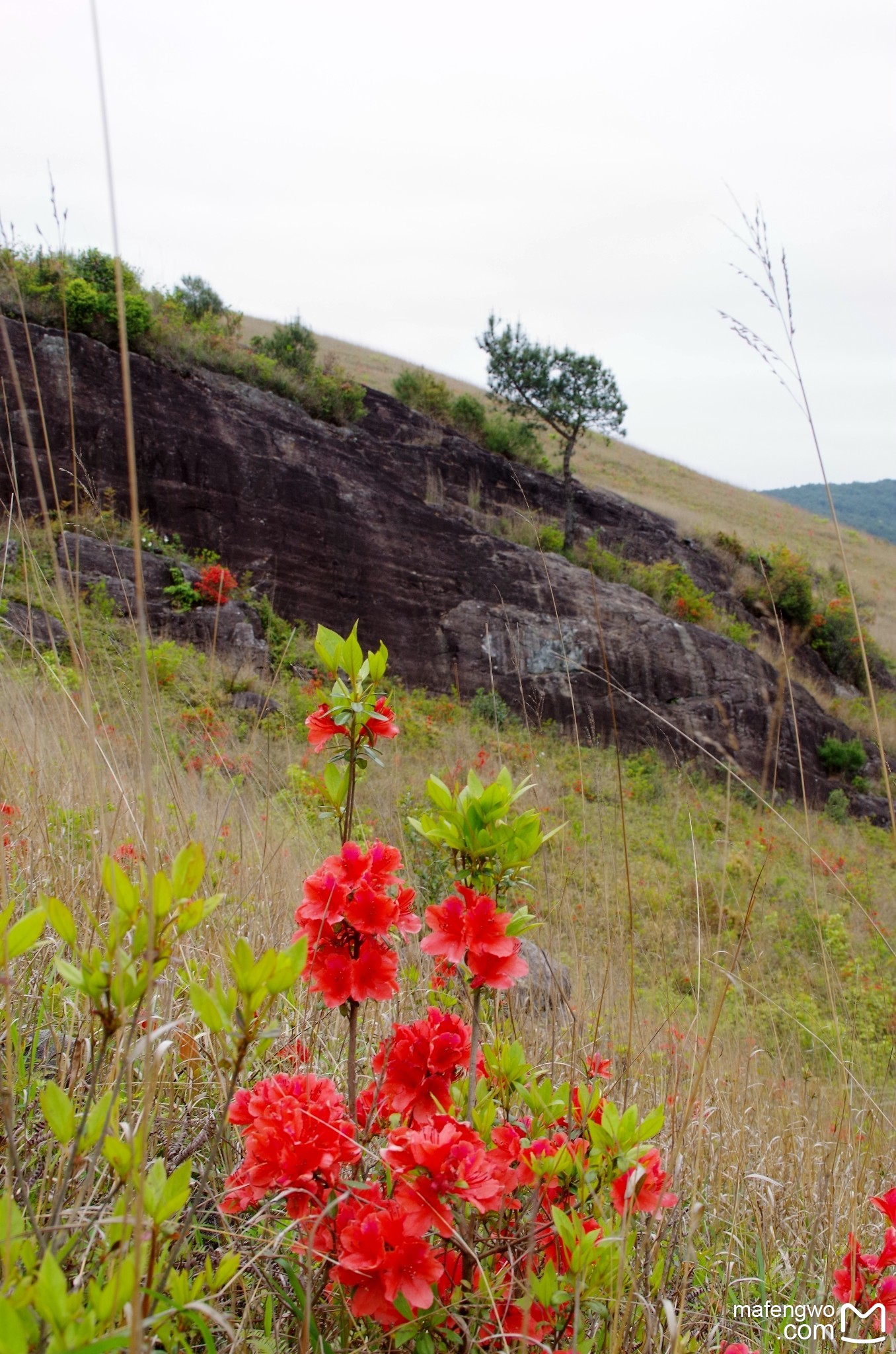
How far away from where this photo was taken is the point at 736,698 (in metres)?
12.4

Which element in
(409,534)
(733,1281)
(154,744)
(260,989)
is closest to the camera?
(260,989)

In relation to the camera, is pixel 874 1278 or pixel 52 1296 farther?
pixel 874 1278

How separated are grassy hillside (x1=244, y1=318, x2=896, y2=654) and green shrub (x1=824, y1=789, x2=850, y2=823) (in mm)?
8000

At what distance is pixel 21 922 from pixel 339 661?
18.4 inches

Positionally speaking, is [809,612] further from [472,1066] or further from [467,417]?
[472,1066]

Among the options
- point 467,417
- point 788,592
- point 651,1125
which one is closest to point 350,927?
point 651,1125

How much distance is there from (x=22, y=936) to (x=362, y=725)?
0.47m

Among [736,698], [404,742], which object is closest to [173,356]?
[404,742]

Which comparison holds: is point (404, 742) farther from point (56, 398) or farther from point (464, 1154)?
point (464, 1154)

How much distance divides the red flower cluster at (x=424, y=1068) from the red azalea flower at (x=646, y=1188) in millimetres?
202

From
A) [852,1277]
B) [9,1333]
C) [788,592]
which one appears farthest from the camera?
[788,592]

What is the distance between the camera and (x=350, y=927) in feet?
2.94

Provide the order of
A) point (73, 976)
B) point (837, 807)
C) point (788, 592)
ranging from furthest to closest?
point (788, 592) → point (837, 807) → point (73, 976)

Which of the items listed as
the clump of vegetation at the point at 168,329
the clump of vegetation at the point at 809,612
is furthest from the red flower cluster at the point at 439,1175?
the clump of vegetation at the point at 809,612
